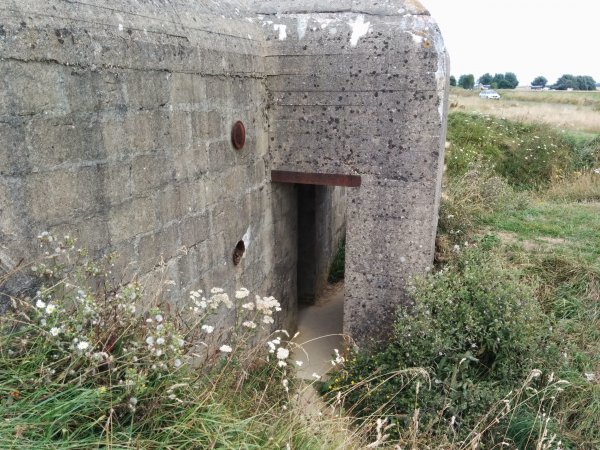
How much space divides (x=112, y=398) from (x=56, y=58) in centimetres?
148

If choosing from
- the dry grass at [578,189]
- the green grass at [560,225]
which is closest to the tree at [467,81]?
the dry grass at [578,189]

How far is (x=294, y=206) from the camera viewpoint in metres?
5.48

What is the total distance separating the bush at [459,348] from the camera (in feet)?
11.6

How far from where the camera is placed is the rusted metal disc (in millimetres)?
3711

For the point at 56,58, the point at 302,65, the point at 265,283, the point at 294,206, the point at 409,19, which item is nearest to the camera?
the point at 56,58

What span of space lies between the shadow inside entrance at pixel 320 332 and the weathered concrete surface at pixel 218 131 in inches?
21.6

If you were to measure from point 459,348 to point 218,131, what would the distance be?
2.47 m

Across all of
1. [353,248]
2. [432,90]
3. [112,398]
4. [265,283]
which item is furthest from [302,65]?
[112,398]

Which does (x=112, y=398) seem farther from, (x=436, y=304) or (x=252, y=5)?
(x=252, y=5)

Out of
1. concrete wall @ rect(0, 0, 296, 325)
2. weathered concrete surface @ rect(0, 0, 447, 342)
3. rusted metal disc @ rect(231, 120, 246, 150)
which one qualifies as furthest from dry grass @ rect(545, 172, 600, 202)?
rusted metal disc @ rect(231, 120, 246, 150)

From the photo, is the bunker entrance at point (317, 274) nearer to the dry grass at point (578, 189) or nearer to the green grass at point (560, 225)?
the green grass at point (560, 225)

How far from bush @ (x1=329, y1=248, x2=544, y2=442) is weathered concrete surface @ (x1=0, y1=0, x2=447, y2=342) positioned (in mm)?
457

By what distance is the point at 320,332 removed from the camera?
5898 mm

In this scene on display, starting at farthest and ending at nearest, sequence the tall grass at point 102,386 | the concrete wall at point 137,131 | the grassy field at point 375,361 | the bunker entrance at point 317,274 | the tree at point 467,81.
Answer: the tree at point 467,81, the bunker entrance at point 317,274, the concrete wall at point 137,131, the grassy field at point 375,361, the tall grass at point 102,386
